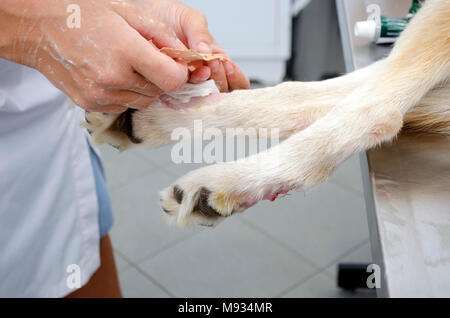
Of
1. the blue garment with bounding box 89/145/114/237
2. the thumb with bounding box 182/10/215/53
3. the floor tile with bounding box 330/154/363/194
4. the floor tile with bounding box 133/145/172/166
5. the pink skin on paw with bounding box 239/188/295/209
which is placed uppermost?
the thumb with bounding box 182/10/215/53

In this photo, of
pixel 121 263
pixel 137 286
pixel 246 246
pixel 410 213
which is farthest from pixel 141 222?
pixel 410 213

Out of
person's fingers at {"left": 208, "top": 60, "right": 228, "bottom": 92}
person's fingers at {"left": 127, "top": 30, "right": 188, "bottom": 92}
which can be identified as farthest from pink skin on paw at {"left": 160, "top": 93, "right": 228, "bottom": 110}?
person's fingers at {"left": 127, "top": 30, "right": 188, "bottom": 92}

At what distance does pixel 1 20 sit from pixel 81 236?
20.6 inches

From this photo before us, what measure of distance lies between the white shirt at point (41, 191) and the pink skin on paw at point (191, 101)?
282 mm

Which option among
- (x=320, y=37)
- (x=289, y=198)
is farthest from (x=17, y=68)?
(x=320, y=37)

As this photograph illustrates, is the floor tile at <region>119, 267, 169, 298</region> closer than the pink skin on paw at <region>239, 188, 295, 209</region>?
No

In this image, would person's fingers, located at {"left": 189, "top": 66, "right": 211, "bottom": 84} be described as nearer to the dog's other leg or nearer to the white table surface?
the dog's other leg

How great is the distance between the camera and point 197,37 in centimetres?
92

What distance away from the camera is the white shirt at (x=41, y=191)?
102 cm

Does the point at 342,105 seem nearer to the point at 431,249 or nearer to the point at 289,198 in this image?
the point at 431,249

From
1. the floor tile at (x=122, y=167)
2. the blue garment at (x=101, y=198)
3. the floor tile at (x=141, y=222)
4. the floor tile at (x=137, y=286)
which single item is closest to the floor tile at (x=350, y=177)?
the floor tile at (x=141, y=222)

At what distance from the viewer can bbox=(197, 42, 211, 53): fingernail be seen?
2.97 ft

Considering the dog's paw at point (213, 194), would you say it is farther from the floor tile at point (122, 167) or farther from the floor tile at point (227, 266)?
the floor tile at point (122, 167)

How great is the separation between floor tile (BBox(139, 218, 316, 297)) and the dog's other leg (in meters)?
1.08
